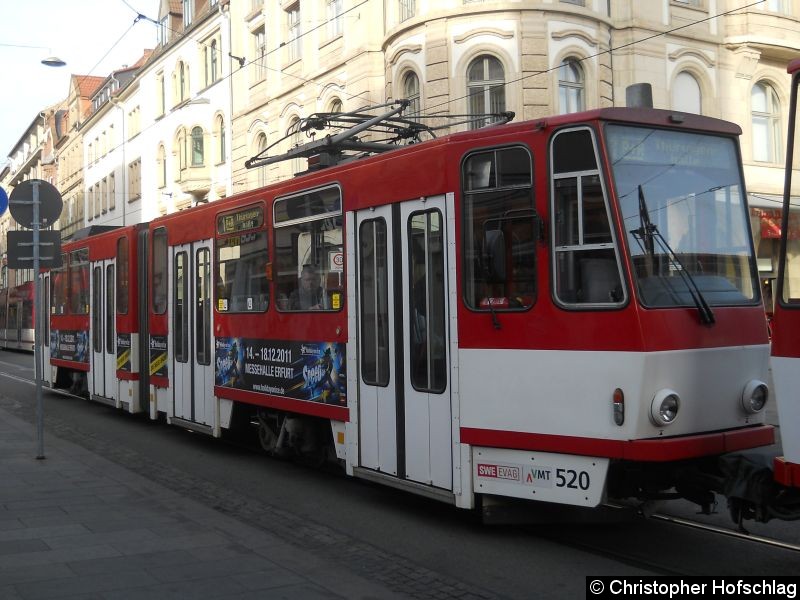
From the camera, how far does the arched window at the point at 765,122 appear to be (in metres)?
26.5

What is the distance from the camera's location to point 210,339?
37.8 ft

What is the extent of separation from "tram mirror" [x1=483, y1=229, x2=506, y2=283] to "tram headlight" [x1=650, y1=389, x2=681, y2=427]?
4.64 feet

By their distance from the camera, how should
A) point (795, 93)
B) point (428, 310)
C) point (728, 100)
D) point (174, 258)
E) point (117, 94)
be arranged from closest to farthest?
point (795, 93)
point (428, 310)
point (174, 258)
point (728, 100)
point (117, 94)

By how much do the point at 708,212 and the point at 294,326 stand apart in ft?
14.3

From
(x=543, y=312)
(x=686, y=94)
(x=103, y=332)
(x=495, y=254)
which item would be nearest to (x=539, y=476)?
(x=543, y=312)

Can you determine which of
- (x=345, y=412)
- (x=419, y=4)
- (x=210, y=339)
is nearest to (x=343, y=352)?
(x=345, y=412)

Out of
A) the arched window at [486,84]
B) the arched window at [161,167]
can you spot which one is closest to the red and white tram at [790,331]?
the arched window at [486,84]

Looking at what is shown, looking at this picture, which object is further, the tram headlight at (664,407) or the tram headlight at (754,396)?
the tram headlight at (754,396)

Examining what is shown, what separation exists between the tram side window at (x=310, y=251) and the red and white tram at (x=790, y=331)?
418cm

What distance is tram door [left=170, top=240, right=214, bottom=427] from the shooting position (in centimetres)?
1168

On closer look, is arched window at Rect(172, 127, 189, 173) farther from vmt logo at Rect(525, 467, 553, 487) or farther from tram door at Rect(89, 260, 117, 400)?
vmt logo at Rect(525, 467, 553, 487)

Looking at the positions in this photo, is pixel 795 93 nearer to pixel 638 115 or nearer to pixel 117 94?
pixel 638 115

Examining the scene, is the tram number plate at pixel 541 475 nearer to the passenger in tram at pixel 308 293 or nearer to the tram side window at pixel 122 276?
the passenger in tram at pixel 308 293

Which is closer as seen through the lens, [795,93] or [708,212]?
[795,93]
